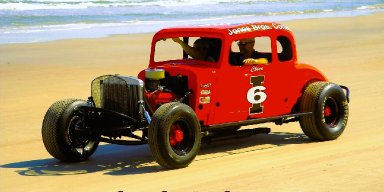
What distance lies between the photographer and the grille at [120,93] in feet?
34.8

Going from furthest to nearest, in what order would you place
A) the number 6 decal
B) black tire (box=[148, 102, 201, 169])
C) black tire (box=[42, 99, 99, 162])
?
the number 6 decal < black tire (box=[42, 99, 99, 162]) < black tire (box=[148, 102, 201, 169])

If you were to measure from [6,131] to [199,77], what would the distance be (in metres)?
3.85

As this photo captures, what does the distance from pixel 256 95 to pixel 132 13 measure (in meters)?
32.1

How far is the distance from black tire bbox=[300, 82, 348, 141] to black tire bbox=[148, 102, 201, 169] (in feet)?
6.82

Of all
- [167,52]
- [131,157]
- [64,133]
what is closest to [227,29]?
[131,157]

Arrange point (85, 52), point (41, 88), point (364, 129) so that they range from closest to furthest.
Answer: point (364, 129) → point (41, 88) → point (85, 52)

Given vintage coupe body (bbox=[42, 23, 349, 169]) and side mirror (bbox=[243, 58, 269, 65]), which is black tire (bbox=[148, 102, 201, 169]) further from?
side mirror (bbox=[243, 58, 269, 65])

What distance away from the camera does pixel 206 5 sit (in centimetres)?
5047

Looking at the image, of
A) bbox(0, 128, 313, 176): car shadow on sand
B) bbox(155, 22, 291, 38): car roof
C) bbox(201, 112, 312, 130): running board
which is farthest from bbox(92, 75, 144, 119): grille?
bbox(155, 22, 291, 38): car roof

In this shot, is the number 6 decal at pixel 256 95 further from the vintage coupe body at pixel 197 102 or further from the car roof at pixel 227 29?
the car roof at pixel 227 29

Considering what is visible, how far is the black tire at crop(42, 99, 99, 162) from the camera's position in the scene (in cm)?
1080

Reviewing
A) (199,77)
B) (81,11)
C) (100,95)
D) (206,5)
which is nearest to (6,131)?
(100,95)

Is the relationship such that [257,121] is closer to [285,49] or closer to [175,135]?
[285,49]

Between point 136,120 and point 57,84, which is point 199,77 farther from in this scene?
point 57,84
